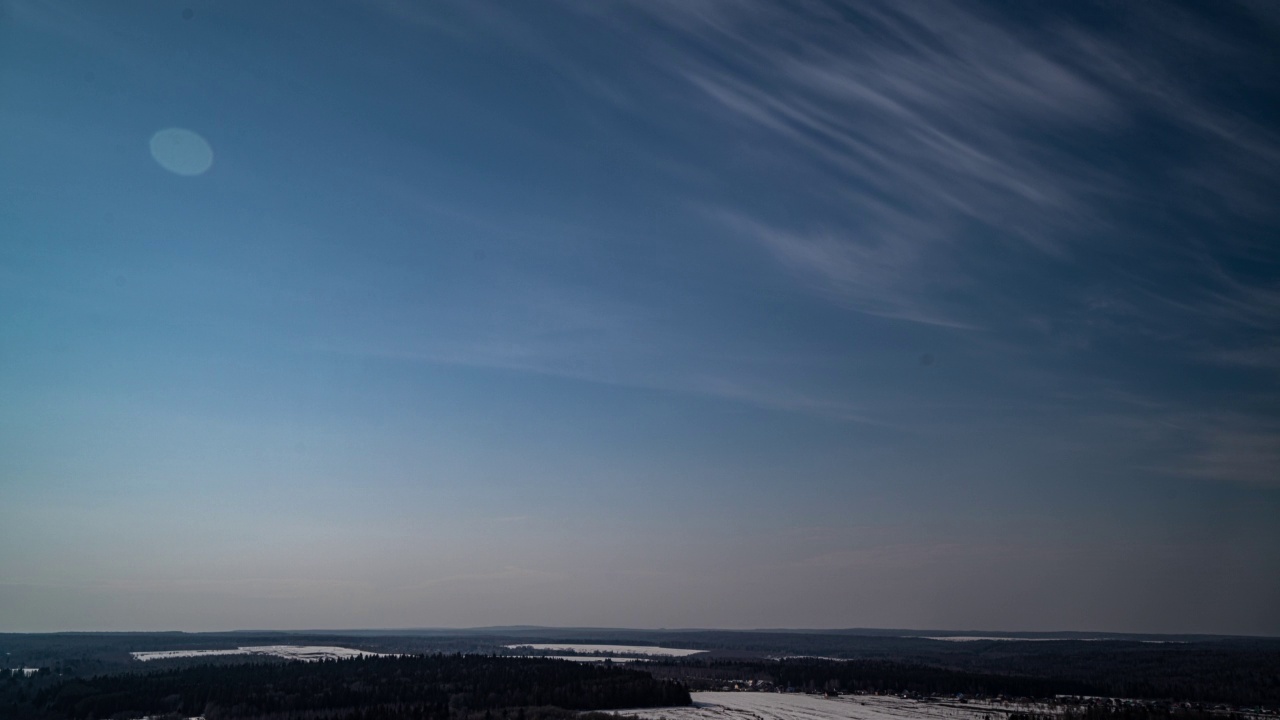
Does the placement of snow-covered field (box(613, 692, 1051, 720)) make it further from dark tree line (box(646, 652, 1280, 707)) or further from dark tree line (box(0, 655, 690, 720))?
dark tree line (box(646, 652, 1280, 707))

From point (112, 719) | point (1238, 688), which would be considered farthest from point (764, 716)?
point (1238, 688)

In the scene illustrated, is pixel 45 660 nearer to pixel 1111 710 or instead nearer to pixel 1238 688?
pixel 1111 710

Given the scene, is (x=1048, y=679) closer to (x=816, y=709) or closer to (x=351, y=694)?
(x=816, y=709)

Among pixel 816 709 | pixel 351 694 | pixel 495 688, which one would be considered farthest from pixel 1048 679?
pixel 351 694

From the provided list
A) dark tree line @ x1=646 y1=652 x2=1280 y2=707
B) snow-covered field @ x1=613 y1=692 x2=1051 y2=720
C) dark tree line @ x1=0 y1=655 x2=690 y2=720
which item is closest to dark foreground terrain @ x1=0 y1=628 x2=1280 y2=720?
dark tree line @ x1=0 y1=655 x2=690 y2=720

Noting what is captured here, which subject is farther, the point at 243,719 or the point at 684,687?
the point at 684,687

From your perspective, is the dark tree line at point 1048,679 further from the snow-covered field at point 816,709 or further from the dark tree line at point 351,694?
the dark tree line at point 351,694
